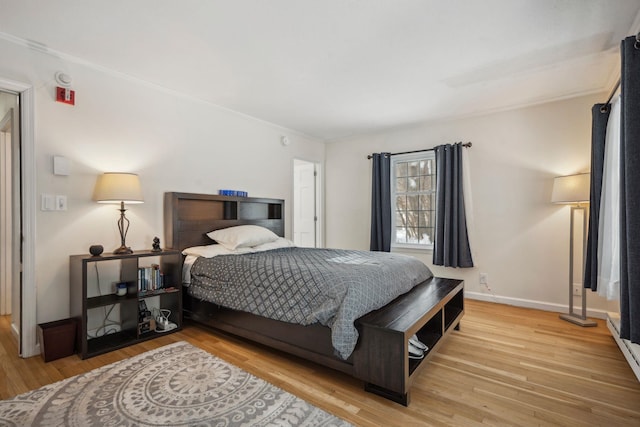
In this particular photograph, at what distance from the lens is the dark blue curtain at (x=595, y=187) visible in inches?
106

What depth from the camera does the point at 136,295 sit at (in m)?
2.58

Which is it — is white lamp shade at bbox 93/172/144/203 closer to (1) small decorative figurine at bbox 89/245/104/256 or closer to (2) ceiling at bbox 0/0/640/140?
(1) small decorative figurine at bbox 89/245/104/256

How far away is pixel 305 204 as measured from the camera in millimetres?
5484

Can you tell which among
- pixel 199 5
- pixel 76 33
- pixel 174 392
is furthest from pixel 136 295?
pixel 199 5

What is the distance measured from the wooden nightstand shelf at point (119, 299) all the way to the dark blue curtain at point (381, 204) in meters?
2.80

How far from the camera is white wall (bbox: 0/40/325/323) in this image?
2391mm

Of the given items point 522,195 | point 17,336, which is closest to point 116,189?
point 17,336

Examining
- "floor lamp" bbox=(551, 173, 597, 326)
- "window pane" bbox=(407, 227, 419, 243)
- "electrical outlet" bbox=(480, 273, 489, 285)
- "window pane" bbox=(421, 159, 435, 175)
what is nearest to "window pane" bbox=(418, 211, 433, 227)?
"window pane" bbox=(407, 227, 419, 243)

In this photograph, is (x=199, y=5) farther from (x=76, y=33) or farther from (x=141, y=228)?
(x=141, y=228)

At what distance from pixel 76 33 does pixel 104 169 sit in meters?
1.06

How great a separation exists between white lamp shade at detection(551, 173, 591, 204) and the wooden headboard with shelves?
324 centimetres

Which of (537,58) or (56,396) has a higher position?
(537,58)

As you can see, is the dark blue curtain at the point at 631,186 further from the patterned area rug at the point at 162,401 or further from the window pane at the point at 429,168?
the window pane at the point at 429,168

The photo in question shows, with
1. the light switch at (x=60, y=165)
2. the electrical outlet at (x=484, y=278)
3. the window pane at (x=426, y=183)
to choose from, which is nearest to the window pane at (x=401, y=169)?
the window pane at (x=426, y=183)
